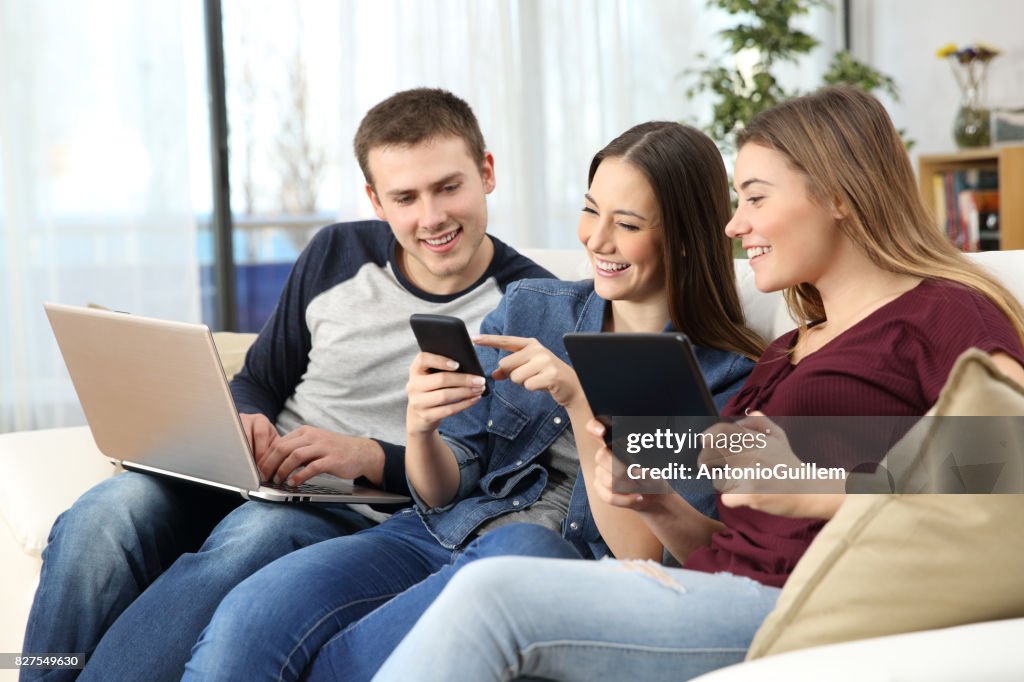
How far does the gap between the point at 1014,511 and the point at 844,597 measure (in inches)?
6.9

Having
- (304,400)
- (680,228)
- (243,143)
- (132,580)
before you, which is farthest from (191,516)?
(243,143)

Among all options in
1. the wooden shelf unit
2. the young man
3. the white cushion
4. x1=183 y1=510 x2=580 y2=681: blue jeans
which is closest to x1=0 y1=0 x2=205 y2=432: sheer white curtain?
the white cushion

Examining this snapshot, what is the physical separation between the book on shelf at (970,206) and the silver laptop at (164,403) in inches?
123

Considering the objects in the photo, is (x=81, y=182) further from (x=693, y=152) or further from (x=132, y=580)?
(x=693, y=152)

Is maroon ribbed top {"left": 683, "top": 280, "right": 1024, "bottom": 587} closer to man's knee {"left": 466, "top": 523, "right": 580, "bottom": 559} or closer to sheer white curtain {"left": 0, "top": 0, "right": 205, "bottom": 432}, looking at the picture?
man's knee {"left": 466, "top": 523, "right": 580, "bottom": 559}

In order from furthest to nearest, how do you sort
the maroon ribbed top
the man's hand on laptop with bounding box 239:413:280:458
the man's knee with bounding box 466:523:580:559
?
1. the man's hand on laptop with bounding box 239:413:280:458
2. the man's knee with bounding box 466:523:580:559
3. the maroon ribbed top

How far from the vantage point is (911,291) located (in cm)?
135

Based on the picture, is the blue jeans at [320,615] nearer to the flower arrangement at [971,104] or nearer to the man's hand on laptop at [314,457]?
the man's hand on laptop at [314,457]

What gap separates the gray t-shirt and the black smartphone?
26 cm

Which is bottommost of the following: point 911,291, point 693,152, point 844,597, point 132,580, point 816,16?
point 132,580

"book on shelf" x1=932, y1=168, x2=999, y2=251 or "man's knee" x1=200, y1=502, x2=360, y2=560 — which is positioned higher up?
"book on shelf" x1=932, y1=168, x2=999, y2=251

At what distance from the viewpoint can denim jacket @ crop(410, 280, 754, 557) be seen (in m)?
1.60

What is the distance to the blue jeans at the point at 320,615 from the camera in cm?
136

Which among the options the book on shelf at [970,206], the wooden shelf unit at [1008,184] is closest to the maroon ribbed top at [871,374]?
the wooden shelf unit at [1008,184]
